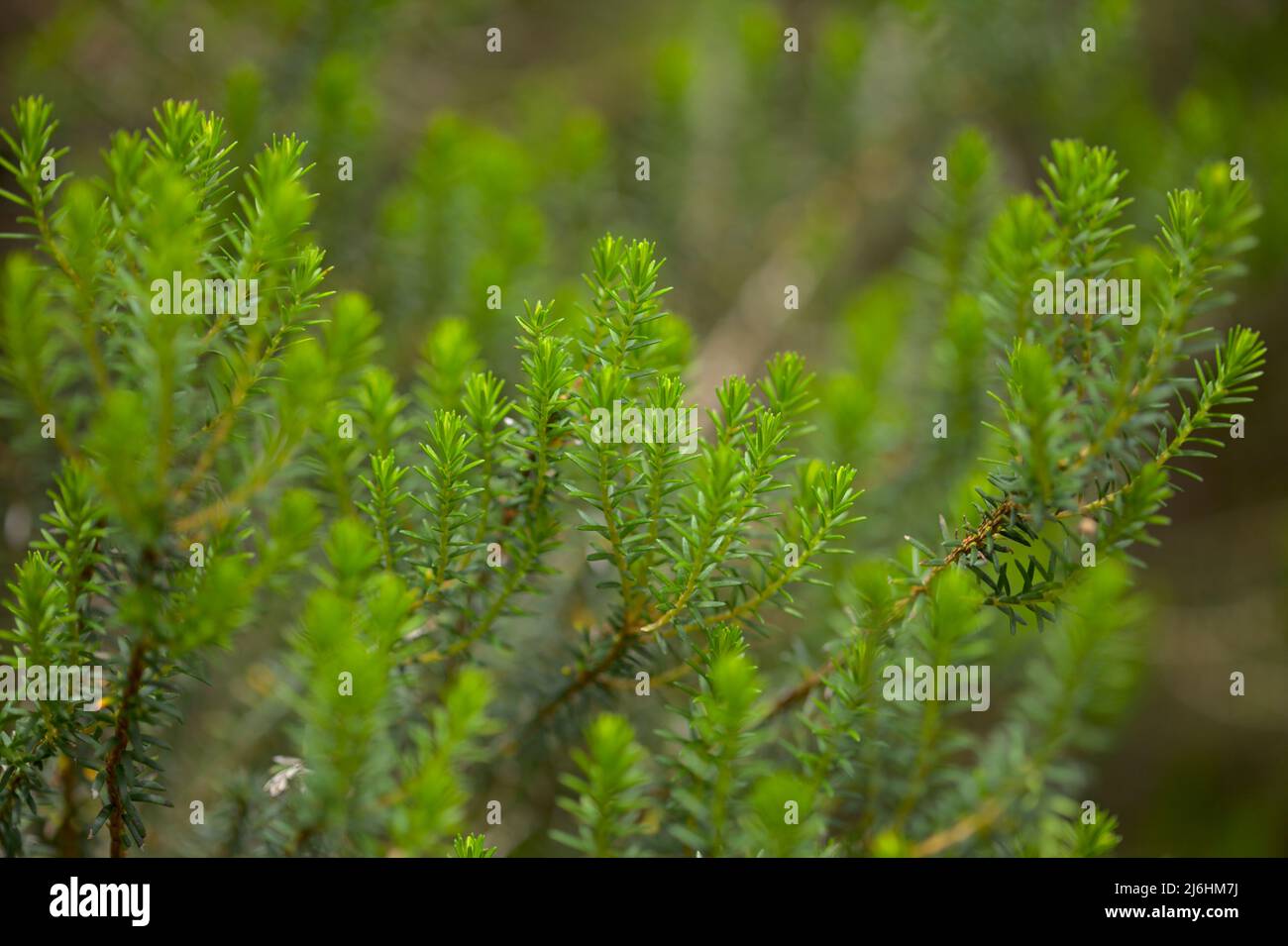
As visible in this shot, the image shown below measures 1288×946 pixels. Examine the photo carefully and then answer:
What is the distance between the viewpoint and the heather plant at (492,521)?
569mm

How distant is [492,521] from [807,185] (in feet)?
3.31

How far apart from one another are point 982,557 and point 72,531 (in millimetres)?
620

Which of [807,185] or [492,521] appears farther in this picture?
[807,185]

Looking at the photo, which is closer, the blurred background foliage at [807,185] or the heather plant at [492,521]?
the heather plant at [492,521]

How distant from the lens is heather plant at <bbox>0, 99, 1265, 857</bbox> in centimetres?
57

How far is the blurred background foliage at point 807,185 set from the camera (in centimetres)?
105

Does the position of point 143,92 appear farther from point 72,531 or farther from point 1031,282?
point 1031,282

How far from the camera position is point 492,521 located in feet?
2.27

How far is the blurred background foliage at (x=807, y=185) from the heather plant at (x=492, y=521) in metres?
0.19

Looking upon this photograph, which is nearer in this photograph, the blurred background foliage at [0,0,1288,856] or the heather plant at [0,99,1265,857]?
the heather plant at [0,99,1265,857]

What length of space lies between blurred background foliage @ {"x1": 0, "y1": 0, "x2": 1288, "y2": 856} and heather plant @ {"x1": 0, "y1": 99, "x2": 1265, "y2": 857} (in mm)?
190

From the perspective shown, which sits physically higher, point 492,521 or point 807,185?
point 807,185

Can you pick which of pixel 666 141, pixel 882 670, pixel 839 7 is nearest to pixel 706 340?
pixel 666 141

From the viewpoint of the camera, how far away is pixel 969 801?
2.67 feet
